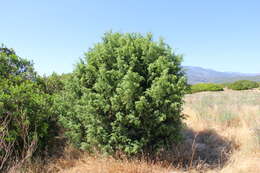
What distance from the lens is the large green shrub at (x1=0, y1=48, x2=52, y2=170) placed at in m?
3.49

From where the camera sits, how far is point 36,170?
3.61 meters

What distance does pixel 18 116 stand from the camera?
3.79m

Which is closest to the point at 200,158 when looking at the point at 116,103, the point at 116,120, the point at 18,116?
the point at 116,120

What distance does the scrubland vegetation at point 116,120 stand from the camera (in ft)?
11.4

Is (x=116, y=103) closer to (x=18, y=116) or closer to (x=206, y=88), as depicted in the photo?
(x=18, y=116)

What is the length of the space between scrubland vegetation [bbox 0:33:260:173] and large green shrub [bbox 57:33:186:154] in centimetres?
2

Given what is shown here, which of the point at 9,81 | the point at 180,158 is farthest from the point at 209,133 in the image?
the point at 9,81

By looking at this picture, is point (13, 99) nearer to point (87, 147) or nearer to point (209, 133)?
point (87, 147)

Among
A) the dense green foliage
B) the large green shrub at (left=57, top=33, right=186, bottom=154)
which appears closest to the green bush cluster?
the large green shrub at (left=57, top=33, right=186, bottom=154)

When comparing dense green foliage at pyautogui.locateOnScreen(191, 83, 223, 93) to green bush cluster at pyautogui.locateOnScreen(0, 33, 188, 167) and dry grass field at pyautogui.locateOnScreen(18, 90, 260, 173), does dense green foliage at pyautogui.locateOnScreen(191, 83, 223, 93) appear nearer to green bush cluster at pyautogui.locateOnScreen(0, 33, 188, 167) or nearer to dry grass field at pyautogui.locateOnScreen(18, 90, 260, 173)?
dry grass field at pyautogui.locateOnScreen(18, 90, 260, 173)

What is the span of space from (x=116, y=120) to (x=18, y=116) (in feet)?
7.33

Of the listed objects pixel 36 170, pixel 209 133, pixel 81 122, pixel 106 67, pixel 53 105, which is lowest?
pixel 36 170

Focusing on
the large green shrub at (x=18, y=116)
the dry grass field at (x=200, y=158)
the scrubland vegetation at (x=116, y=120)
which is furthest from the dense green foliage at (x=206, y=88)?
the large green shrub at (x=18, y=116)

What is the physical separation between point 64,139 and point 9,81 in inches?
86.7
